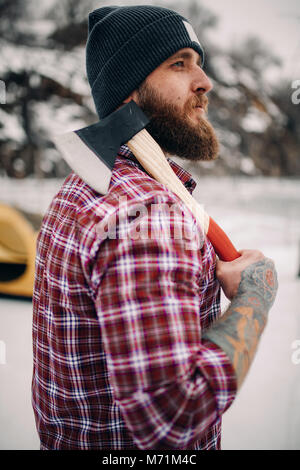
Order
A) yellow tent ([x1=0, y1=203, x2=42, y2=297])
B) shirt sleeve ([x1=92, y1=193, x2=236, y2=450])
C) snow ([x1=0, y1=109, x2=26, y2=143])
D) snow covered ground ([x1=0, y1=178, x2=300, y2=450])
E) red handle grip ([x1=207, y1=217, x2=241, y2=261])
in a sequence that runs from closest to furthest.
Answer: shirt sleeve ([x1=92, y1=193, x2=236, y2=450]), red handle grip ([x1=207, y1=217, x2=241, y2=261]), snow covered ground ([x1=0, y1=178, x2=300, y2=450]), yellow tent ([x1=0, y1=203, x2=42, y2=297]), snow ([x1=0, y1=109, x2=26, y2=143])

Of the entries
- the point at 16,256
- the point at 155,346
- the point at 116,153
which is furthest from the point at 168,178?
the point at 16,256

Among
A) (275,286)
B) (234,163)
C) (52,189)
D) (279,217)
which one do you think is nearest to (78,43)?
(52,189)

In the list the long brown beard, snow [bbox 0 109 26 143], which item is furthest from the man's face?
snow [bbox 0 109 26 143]

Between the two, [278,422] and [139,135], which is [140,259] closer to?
[139,135]

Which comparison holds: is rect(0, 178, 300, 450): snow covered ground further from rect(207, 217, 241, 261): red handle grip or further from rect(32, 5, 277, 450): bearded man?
rect(207, 217, 241, 261): red handle grip

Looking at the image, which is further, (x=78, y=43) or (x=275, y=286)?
(x=78, y=43)

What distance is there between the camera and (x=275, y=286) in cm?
70

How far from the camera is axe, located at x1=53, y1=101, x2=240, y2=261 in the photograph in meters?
0.58

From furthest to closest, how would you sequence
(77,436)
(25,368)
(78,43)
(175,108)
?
(78,43), (25,368), (175,108), (77,436)

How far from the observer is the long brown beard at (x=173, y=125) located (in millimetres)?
738

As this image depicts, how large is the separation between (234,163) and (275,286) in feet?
14.5

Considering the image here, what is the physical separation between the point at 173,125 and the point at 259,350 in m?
2.14

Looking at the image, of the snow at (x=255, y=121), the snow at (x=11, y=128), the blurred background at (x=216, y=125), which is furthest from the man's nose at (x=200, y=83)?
the snow at (x=255, y=121)

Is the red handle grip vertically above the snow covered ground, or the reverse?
the red handle grip
